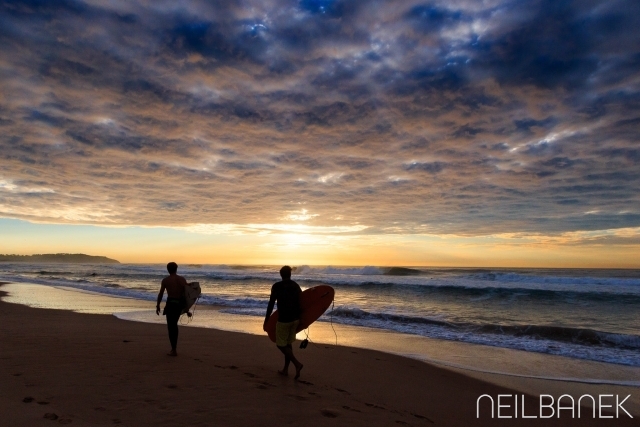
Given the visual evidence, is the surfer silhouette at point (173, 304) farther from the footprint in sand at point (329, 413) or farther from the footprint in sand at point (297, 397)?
the footprint in sand at point (329, 413)

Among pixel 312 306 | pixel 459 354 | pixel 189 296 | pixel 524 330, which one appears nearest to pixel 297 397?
pixel 312 306

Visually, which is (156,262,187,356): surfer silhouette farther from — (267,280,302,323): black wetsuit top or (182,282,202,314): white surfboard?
(267,280,302,323): black wetsuit top

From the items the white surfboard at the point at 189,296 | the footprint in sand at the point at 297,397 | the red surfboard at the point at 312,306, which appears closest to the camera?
the footprint in sand at the point at 297,397

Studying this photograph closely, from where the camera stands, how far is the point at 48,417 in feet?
13.3

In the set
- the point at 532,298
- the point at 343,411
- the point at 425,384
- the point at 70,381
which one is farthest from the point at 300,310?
the point at 532,298

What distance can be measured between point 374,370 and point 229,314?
956 centimetres

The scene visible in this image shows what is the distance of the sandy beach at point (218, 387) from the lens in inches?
172

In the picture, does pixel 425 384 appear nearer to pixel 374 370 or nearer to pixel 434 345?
pixel 374 370

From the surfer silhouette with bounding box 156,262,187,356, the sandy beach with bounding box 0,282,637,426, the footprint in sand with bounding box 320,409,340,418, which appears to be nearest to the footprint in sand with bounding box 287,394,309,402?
the sandy beach with bounding box 0,282,637,426

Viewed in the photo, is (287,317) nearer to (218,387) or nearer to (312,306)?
(312,306)

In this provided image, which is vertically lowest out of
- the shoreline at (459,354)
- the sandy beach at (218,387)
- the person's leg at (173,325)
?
the shoreline at (459,354)

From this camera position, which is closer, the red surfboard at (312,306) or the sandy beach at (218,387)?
the sandy beach at (218,387)

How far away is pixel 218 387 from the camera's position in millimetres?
5402

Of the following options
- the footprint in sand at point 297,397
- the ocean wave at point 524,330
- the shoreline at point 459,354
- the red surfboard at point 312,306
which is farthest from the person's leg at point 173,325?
the ocean wave at point 524,330
